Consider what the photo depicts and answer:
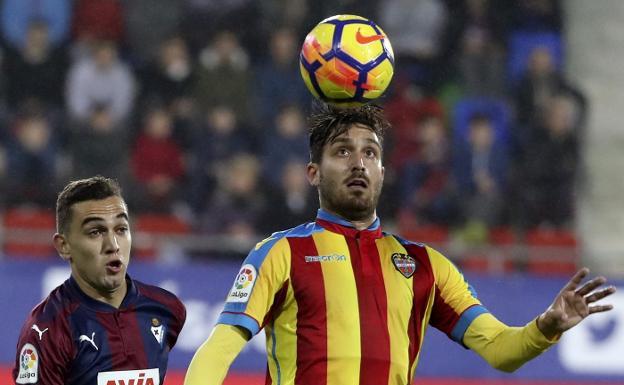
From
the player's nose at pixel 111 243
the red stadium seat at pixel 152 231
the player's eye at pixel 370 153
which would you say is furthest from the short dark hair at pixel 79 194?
the red stadium seat at pixel 152 231

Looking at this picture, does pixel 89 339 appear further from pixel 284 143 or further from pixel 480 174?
pixel 480 174

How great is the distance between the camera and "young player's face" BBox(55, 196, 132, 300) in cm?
450

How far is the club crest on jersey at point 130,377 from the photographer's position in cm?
444

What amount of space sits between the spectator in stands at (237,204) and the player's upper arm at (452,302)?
6.08 meters

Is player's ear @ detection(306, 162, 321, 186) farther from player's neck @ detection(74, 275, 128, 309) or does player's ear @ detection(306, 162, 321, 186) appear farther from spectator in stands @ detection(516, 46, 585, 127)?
spectator in stands @ detection(516, 46, 585, 127)

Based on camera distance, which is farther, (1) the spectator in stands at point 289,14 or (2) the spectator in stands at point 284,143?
(1) the spectator in stands at point 289,14

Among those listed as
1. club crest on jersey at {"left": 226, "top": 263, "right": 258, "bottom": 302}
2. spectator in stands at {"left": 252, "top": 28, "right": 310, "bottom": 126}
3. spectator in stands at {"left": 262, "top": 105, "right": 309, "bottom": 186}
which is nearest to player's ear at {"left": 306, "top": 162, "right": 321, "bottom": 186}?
club crest on jersey at {"left": 226, "top": 263, "right": 258, "bottom": 302}

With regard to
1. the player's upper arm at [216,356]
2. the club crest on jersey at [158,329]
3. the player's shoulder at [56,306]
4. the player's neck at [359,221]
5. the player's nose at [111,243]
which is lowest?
the player's upper arm at [216,356]

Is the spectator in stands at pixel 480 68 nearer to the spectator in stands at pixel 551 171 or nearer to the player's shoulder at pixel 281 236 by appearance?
the spectator in stands at pixel 551 171

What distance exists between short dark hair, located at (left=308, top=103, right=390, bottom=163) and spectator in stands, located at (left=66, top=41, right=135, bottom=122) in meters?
6.95

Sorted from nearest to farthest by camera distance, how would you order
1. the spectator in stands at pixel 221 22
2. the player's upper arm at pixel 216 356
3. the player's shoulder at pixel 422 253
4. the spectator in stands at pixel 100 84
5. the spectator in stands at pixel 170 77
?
the player's upper arm at pixel 216 356 < the player's shoulder at pixel 422 253 < the spectator in stands at pixel 100 84 < the spectator in stands at pixel 170 77 < the spectator in stands at pixel 221 22

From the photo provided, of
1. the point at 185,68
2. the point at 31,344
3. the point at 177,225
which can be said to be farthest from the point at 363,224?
the point at 185,68

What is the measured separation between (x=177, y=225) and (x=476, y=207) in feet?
9.22

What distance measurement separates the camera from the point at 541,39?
12.5 m
